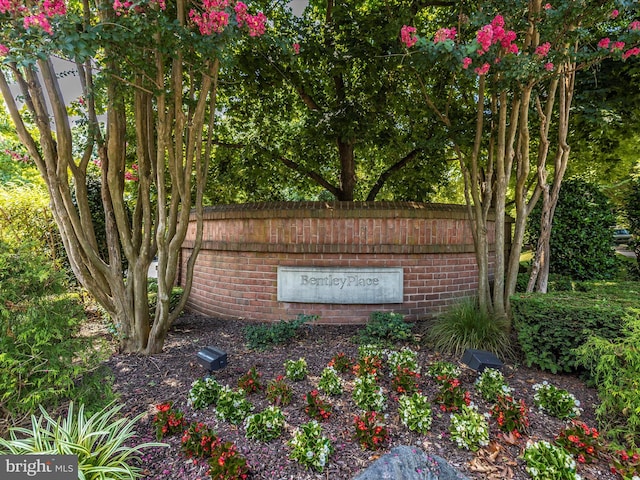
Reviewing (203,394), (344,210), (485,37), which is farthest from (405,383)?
(485,37)

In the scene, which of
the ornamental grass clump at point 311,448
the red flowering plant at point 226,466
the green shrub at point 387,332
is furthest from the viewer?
the green shrub at point 387,332

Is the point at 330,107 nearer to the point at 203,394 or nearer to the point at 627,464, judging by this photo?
the point at 203,394

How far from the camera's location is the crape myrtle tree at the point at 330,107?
16.3ft

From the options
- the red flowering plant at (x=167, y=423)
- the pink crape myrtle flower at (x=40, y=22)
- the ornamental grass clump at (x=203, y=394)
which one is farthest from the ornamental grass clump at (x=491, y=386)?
the pink crape myrtle flower at (x=40, y=22)

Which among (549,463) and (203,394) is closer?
(549,463)

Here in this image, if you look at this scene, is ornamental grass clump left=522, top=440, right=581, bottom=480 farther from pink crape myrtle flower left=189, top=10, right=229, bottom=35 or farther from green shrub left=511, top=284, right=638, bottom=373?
pink crape myrtle flower left=189, top=10, right=229, bottom=35

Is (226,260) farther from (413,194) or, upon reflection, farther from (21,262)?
(413,194)

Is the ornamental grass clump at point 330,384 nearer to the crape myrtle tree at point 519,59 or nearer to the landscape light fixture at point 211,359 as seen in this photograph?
the landscape light fixture at point 211,359

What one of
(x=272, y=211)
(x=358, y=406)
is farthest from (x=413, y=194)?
(x=358, y=406)

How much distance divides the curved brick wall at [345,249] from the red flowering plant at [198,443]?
2.51 meters

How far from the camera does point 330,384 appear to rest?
2.56m

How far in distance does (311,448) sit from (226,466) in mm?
477

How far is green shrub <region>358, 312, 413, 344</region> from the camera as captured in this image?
352 cm

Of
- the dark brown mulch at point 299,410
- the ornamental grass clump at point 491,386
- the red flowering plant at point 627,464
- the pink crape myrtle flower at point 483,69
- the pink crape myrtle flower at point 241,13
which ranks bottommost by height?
the dark brown mulch at point 299,410
